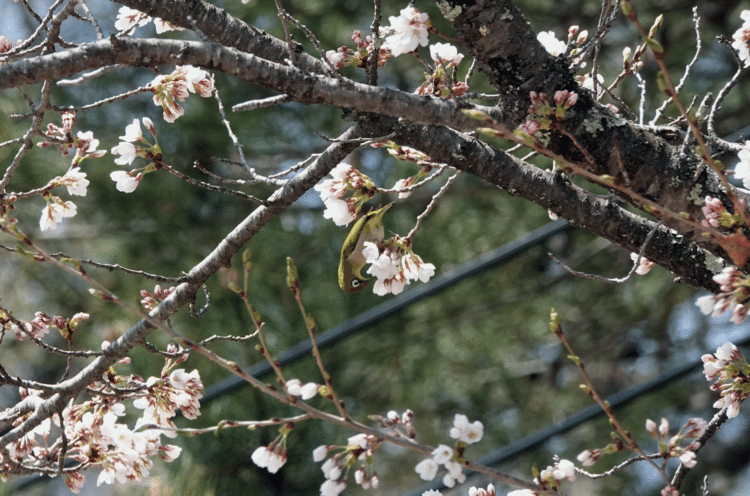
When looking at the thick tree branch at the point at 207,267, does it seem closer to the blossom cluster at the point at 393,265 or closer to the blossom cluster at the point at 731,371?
the blossom cluster at the point at 393,265

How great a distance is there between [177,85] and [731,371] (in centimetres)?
72

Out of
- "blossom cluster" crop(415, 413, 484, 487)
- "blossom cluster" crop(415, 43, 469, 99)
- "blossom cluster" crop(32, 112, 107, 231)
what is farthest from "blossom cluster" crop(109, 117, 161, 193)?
"blossom cluster" crop(415, 413, 484, 487)

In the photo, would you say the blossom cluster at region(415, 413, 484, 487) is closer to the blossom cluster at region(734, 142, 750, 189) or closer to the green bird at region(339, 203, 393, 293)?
the green bird at region(339, 203, 393, 293)

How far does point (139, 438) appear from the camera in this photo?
2.79 feet

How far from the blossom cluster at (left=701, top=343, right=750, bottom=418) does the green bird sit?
0.39 metres

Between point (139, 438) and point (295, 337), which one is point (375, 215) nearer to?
point (139, 438)

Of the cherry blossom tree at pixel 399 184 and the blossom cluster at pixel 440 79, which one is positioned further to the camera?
the blossom cluster at pixel 440 79

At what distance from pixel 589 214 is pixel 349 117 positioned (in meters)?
0.30

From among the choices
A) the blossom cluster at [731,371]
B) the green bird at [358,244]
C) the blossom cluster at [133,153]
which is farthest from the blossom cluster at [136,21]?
the blossom cluster at [731,371]

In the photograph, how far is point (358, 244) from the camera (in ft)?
2.55

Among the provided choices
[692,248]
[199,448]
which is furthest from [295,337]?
[692,248]

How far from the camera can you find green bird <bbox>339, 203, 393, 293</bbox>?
0.77m

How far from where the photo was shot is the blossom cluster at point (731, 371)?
0.67m

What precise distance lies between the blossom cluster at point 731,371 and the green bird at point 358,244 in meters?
0.39
